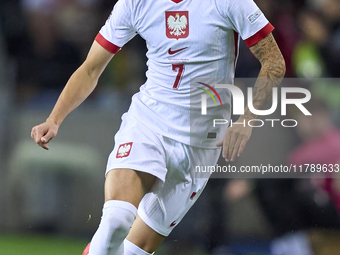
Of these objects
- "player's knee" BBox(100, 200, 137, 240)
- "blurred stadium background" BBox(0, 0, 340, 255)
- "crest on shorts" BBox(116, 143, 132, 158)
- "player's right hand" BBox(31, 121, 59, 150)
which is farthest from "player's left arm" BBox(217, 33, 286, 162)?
"blurred stadium background" BBox(0, 0, 340, 255)

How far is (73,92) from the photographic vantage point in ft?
8.13

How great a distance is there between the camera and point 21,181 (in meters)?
3.66

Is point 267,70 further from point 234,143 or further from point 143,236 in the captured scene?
point 143,236

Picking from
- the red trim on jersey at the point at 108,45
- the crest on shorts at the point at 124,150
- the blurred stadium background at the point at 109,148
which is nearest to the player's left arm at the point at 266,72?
the crest on shorts at the point at 124,150

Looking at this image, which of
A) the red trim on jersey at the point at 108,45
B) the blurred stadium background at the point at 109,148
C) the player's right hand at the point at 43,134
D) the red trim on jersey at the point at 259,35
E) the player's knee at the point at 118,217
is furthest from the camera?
the blurred stadium background at the point at 109,148

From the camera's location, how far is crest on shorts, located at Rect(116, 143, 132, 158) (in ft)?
7.23

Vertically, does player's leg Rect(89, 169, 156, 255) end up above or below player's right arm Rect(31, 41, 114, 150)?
below

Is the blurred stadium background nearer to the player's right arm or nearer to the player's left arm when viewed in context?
the player's right arm

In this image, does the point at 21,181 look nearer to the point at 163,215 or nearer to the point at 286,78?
the point at 163,215

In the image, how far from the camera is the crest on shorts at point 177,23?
2.32 meters

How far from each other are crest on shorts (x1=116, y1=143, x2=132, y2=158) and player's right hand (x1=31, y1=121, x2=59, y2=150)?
32 centimetres

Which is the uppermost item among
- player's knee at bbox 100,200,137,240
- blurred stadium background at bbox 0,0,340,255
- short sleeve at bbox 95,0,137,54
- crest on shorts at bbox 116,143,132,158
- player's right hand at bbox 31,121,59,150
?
short sleeve at bbox 95,0,137,54

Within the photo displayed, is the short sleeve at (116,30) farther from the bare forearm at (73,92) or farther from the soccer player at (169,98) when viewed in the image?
the bare forearm at (73,92)

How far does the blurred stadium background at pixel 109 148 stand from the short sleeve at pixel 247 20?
3.85 ft
